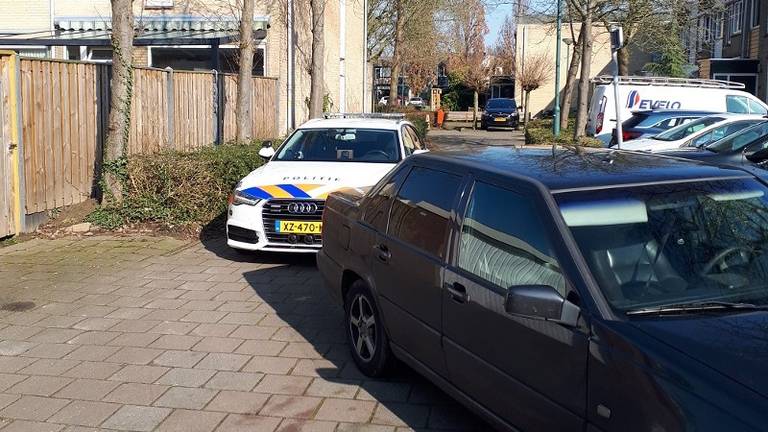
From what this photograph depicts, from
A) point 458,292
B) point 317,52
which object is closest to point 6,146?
point 458,292

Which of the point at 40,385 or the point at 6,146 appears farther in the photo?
the point at 6,146

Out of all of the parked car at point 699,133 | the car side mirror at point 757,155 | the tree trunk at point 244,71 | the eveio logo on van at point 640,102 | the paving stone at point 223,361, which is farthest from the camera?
the eveio logo on van at point 640,102

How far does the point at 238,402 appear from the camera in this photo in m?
4.73

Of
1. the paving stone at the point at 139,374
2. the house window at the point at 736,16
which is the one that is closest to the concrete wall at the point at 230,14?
the paving stone at the point at 139,374

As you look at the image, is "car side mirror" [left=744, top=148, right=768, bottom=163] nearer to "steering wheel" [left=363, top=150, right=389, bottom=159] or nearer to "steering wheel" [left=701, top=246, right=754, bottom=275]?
"steering wheel" [left=363, top=150, right=389, bottom=159]

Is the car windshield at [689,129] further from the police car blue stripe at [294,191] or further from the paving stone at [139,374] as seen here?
the paving stone at [139,374]

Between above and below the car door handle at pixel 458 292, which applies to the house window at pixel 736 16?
above

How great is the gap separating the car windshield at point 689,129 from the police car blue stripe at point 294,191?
374 inches

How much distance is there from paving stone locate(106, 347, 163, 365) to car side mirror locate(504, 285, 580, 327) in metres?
3.22

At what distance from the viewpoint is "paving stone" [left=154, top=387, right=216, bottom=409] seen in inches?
185

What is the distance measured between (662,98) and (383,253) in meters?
19.1

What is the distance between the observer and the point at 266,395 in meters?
4.86

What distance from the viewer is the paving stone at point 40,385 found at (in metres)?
4.90

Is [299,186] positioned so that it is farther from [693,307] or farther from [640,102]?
[640,102]
